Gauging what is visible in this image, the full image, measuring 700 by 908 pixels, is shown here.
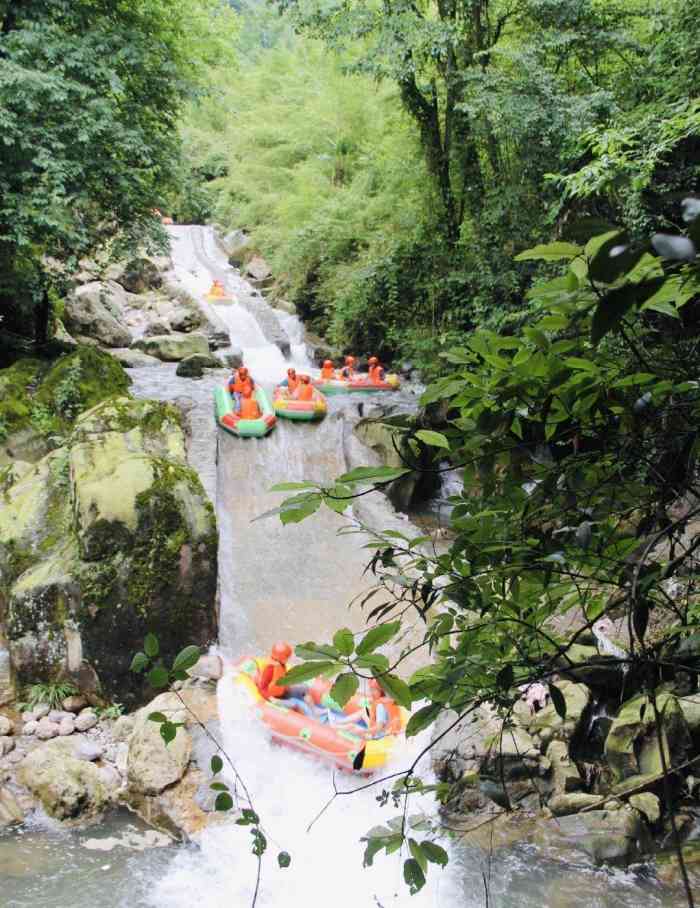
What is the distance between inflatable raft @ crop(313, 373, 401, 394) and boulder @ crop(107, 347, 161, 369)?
3335mm

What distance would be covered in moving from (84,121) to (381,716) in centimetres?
686

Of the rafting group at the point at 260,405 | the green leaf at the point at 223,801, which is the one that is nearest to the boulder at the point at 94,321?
the rafting group at the point at 260,405

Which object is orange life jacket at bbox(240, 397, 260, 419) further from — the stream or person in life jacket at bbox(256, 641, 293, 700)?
person in life jacket at bbox(256, 641, 293, 700)

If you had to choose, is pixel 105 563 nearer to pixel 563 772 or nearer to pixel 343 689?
pixel 563 772

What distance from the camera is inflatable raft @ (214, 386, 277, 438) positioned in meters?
9.61

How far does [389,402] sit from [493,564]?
10109 mm

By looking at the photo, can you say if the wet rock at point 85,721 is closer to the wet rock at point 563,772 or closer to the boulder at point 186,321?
the wet rock at point 563,772

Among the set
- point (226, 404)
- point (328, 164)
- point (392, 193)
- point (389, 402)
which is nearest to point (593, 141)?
point (389, 402)

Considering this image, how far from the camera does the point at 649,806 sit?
4.62 metres

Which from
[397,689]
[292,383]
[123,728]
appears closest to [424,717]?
[397,689]

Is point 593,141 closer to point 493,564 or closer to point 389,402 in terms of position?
point 389,402

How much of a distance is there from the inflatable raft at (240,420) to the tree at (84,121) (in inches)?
94.3

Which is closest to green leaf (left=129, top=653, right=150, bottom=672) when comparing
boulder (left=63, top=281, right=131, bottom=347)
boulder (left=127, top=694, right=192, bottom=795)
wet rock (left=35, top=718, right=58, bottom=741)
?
boulder (left=127, top=694, right=192, bottom=795)

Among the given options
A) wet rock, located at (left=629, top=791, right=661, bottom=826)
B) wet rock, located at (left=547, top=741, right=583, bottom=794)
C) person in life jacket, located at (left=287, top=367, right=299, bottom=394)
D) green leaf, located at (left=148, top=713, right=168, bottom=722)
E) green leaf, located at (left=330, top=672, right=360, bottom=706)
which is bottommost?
wet rock, located at (left=629, top=791, right=661, bottom=826)
